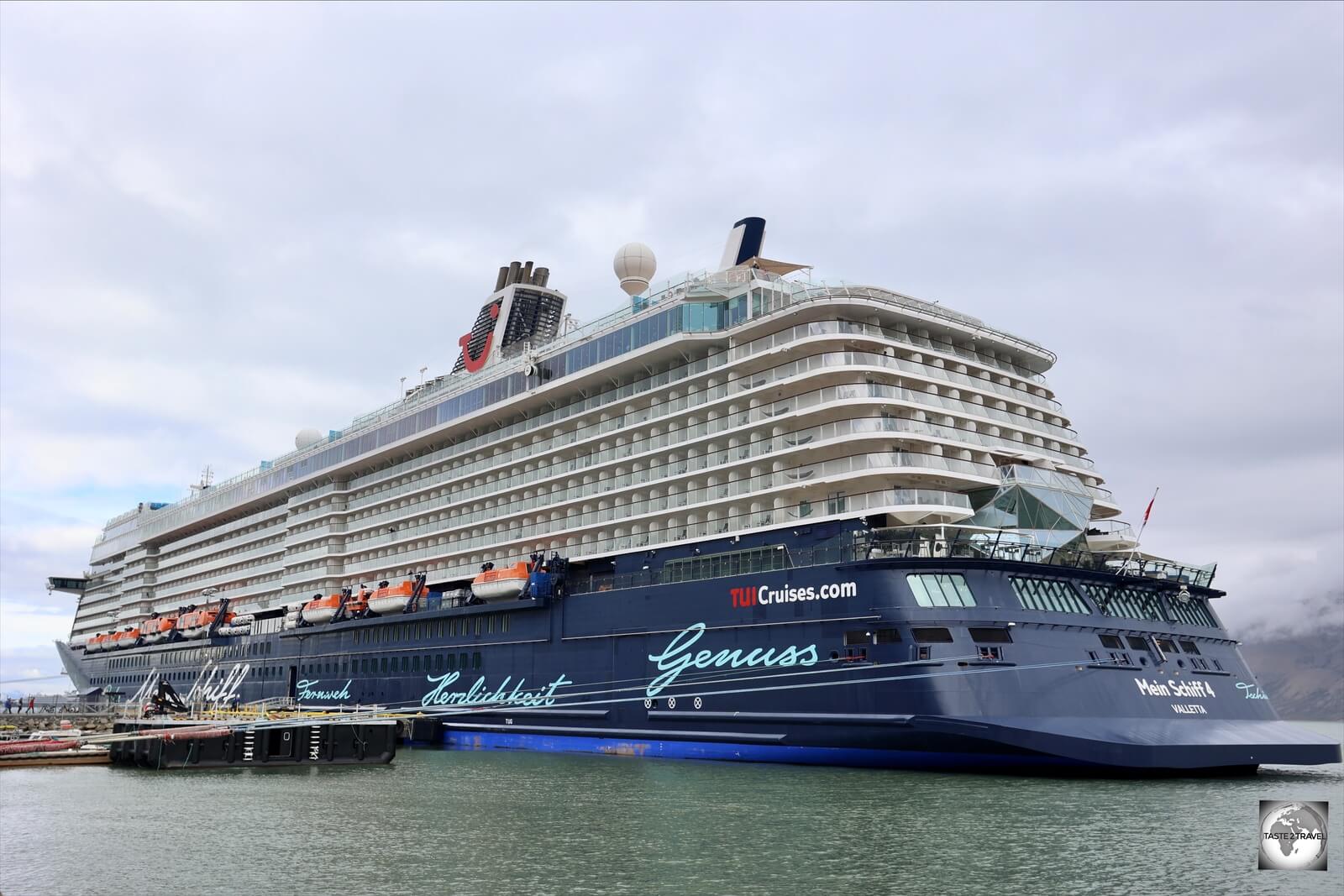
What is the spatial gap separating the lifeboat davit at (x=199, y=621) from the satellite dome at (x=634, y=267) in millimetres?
39153

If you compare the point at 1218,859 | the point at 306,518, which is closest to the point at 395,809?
the point at 1218,859

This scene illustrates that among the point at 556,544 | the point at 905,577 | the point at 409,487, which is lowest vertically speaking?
the point at 905,577

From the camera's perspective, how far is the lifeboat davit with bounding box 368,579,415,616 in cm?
5019

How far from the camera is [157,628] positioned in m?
77.2

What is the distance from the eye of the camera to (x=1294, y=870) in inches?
682

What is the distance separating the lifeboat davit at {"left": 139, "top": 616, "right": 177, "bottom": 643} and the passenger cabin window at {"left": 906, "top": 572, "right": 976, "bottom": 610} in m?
60.6

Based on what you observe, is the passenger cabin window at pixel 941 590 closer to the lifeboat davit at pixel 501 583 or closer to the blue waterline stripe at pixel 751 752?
the blue waterline stripe at pixel 751 752

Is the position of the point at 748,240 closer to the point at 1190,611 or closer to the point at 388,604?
the point at 1190,611

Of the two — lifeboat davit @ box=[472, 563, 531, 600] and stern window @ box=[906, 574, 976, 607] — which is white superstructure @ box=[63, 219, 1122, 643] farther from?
stern window @ box=[906, 574, 976, 607]

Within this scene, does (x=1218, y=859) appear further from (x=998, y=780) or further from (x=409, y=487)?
(x=409, y=487)

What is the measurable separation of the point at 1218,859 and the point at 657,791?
12.7 metres

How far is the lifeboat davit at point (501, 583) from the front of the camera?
42.1 meters

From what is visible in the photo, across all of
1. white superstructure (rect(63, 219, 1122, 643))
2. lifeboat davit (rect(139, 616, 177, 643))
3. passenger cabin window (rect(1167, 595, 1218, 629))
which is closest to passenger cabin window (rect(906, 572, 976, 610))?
white superstructure (rect(63, 219, 1122, 643))

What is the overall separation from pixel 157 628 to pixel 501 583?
152ft
